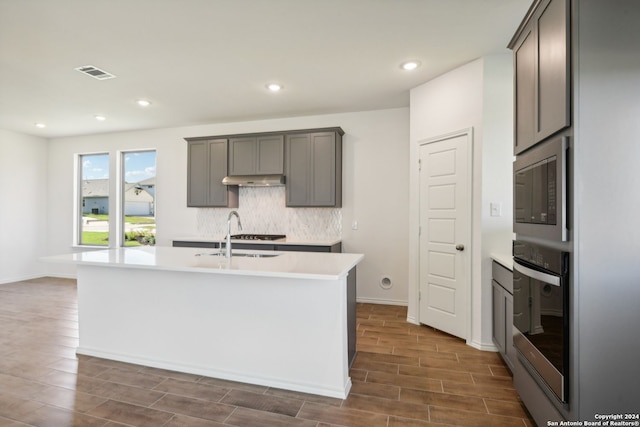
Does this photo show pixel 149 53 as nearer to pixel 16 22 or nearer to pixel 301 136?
pixel 16 22

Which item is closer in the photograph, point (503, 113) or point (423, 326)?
point (503, 113)

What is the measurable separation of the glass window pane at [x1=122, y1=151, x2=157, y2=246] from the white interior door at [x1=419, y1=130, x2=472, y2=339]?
15.3 ft

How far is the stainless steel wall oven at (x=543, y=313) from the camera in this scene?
148cm

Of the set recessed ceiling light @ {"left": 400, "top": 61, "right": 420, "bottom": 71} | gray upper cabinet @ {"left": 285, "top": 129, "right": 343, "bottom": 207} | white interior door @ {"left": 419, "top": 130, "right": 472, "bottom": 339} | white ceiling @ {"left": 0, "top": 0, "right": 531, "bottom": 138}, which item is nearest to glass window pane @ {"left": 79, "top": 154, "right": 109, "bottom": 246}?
white ceiling @ {"left": 0, "top": 0, "right": 531, "bottom": 138}

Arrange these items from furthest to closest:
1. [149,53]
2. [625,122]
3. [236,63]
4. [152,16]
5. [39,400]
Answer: [236,63] → [149,53] → [152,16] → [39,400] → [625,122]

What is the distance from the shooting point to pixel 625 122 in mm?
Answer: 1396

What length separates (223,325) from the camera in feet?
8.05

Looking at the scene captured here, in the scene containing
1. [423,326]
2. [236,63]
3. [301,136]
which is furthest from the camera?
[301,136]

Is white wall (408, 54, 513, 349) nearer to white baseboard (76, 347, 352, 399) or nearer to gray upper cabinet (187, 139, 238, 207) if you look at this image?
white baseboard (76, 347, 352, 399)

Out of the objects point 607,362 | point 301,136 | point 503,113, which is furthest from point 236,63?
point 607,362

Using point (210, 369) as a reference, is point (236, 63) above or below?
above

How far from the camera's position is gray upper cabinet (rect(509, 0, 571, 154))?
1473 millimetres

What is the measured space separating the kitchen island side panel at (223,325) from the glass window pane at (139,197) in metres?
3.19

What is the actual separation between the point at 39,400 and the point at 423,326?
11.3 feet
